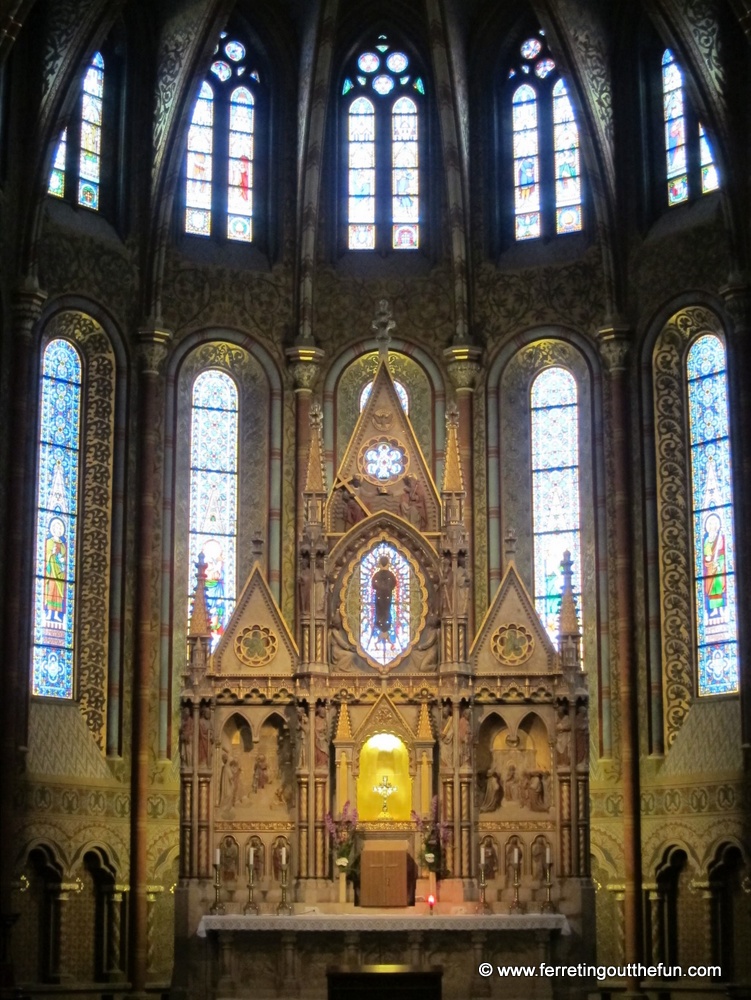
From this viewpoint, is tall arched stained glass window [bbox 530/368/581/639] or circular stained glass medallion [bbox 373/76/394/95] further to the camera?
circular stained glass medallion [bbox 373/76/394/95]

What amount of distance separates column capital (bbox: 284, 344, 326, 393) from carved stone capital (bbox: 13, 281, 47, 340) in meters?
4.75

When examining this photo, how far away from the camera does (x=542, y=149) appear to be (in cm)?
3406

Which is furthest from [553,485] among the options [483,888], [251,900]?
[251,900]

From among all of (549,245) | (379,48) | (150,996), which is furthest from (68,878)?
(379,48)

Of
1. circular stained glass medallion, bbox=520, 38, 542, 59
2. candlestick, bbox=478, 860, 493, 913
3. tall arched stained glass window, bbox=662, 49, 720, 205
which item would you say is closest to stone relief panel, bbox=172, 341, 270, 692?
candlestick, bbox=478, 860, 493, 913

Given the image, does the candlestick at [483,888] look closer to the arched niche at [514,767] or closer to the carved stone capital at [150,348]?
the arched niche at [514,767]

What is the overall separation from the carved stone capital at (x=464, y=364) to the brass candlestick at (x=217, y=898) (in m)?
9.69

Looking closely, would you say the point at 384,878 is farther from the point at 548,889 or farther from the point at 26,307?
the point at 26,307

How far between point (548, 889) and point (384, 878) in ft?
7.63

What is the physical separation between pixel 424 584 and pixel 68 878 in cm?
697

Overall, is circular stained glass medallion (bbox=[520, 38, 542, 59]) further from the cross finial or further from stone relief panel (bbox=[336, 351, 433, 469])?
the cross finial

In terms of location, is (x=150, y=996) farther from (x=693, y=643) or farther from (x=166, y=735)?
(x=693, y=643)

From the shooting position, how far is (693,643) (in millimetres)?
30859

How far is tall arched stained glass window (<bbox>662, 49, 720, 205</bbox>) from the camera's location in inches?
1264
